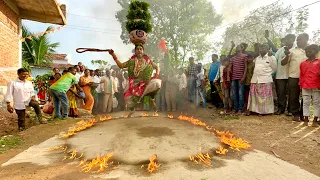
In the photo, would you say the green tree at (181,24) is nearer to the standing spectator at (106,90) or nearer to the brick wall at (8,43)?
the standing spectator at (106,90)

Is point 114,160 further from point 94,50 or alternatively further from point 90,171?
point 94,50

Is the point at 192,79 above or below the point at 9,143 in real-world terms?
above

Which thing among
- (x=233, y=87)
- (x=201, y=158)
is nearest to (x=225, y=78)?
(x=233, y=87)

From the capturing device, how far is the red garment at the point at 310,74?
17.5 ft

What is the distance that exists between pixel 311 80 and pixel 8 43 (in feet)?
34.3

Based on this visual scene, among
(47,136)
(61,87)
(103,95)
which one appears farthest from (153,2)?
(47,136)

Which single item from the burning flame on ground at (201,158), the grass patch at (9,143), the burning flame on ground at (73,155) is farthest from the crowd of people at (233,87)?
the burning flame on ground at (201,158)

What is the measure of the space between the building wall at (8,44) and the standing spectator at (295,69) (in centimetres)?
964

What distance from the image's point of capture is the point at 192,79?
9.77 m

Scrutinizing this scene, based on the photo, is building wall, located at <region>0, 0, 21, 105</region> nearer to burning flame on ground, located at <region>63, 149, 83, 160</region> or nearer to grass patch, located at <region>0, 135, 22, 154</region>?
grass patch, located at <region>0, 135, 22, 154</region>

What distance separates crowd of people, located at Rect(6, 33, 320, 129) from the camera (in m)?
5.92

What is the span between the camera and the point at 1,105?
8703 millimetres

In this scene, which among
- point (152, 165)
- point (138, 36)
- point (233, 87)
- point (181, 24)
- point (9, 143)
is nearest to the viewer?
point (152, 165)

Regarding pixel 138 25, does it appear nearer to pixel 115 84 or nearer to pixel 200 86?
pixel 200 86
